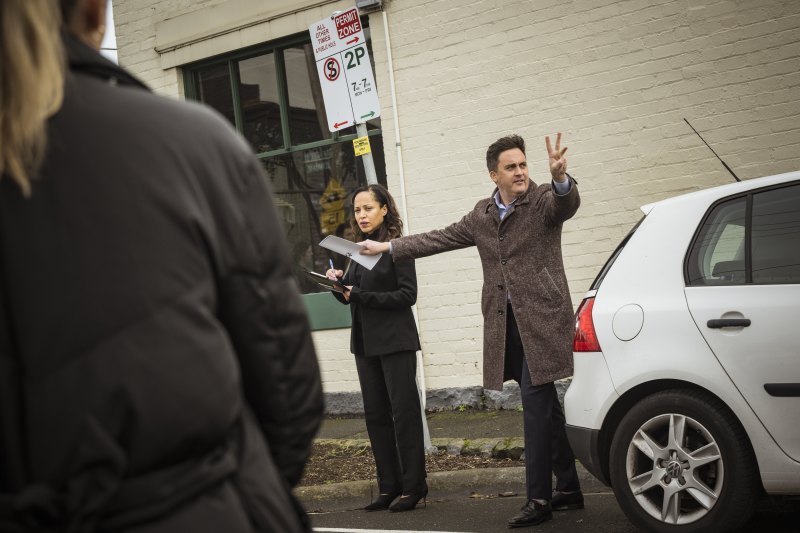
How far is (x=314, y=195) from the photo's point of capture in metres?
10.8

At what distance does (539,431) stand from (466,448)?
2.02 m

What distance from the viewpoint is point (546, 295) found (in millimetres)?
5879

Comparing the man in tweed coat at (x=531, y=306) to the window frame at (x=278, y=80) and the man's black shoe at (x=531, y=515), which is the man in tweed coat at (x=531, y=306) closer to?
the man's black shoe at (x=531, y=515)

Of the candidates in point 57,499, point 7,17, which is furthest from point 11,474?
point 7,17

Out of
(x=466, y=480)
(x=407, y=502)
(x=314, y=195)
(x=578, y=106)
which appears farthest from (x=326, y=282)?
(x=314, y=195)

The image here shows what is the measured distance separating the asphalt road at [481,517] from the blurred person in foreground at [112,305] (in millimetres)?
4217

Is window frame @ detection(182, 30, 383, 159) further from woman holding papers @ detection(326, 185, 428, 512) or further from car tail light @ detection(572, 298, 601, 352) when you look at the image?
car tail light @ detection(572, 298, 601, 352)

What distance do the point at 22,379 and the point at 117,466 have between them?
0.19 m

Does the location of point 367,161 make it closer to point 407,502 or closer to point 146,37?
point 407,502

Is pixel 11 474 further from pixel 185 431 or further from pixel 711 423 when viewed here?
pixel 711 423

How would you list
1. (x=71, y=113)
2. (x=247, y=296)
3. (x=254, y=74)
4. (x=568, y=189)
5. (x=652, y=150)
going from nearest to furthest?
(x=71, y=113), (x=247, y=296), (x=568, y=189), (x=652, y=150), (x=254, y=74)

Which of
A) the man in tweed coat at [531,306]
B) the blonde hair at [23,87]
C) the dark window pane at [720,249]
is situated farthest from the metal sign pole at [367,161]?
the blonde hair at [23,87]

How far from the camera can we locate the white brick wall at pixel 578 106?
27.3 feet

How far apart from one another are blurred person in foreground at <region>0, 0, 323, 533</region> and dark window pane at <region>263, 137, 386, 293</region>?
8.88 m
